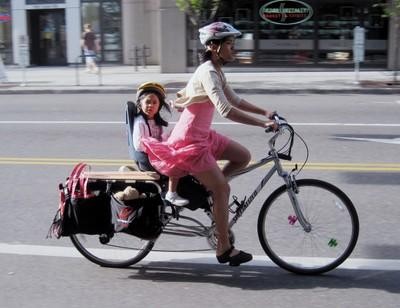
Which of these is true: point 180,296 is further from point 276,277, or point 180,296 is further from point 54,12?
point 54,12

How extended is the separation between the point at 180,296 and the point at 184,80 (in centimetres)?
1539

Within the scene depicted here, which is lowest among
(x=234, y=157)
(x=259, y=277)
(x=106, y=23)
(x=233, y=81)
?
(x=259, y=277)

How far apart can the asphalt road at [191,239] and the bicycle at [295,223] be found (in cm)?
15

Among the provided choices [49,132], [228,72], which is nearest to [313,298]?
[49,132]

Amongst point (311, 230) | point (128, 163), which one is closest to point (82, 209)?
point (311, 230)

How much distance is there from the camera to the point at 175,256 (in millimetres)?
5113

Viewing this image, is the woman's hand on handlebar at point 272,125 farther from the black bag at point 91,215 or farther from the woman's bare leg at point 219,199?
the black bag at point 91,215

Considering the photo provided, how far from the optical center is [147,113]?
477 cm

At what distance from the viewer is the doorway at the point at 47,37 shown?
26328 mm

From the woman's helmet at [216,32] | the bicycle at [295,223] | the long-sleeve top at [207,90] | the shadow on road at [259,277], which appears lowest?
the shadow on road at [259,277]

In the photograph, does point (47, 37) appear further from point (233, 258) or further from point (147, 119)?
point (233, 258)

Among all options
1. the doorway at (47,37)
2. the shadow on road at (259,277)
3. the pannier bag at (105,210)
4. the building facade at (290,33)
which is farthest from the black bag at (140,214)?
the doorway at (47,37)

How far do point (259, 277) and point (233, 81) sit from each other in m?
14.8

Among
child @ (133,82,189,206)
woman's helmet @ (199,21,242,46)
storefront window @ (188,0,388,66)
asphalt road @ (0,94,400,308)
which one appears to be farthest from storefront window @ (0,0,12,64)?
woman's helmet @ (199,21,242,46)
